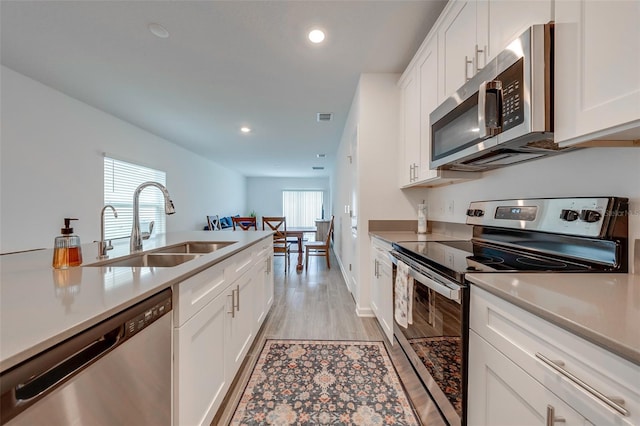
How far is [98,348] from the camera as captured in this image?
2.12 feet

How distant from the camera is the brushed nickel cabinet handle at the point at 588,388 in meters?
0.52

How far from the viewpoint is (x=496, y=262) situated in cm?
120

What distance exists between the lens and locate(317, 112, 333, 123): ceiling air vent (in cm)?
359

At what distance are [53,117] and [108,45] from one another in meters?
1.51

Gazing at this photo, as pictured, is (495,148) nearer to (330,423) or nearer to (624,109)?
(624,109)

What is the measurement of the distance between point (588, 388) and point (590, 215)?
0.77 m

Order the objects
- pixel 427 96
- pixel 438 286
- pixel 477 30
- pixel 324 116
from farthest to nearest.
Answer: pixel 324 116
pixel 427 96
pixel 477 30
pixel 438 286

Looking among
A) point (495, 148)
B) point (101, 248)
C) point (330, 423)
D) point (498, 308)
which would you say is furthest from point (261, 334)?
point (495, 148)

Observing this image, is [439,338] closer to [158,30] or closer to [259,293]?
[259,293]

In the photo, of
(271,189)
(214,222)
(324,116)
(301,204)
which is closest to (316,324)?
(324,116)

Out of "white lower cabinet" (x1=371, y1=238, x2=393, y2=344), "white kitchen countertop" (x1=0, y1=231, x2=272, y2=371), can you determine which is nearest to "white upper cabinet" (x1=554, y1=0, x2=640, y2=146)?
"white lower cabinet" (x1=371, y1=238, x2=393, y2=344)

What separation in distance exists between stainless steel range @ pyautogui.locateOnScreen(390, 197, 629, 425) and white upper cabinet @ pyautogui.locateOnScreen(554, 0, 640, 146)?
1.16 feet

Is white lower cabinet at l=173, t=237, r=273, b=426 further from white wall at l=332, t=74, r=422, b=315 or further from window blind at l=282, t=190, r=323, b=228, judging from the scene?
window blind at l=282, t=190, r=323, b=228

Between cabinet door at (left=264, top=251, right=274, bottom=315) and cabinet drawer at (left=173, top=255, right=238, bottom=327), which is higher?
cabinet drawer at (left=173, top=255, right=238, bottom=327)
